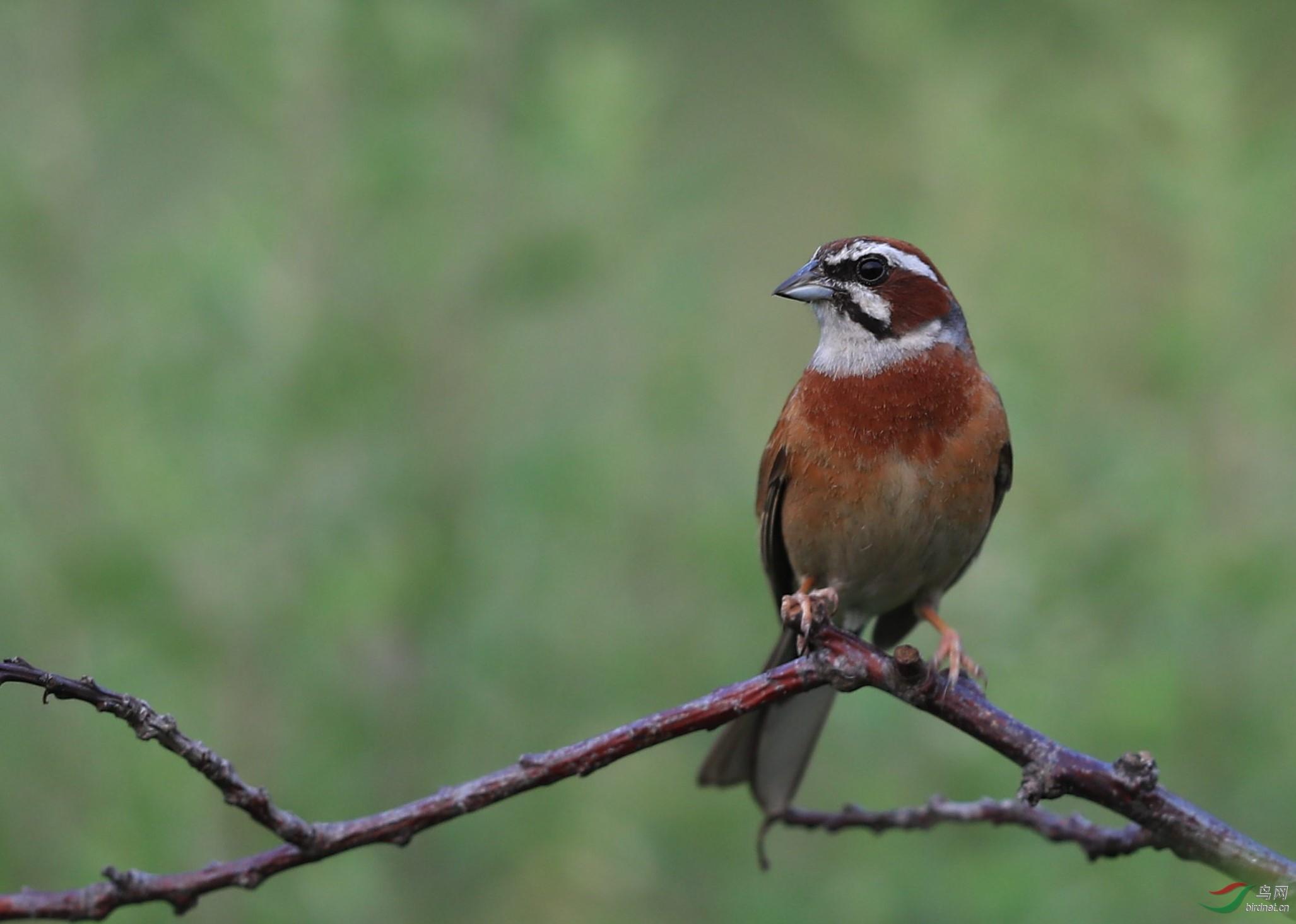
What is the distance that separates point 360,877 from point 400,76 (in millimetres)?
2239

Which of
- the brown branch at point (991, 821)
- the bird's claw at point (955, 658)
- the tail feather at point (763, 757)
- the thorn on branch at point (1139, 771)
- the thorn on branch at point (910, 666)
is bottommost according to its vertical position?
the thorn on branch at point (1139, 771)

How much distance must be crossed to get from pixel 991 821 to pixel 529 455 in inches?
86.3

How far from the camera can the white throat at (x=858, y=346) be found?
12.3 feet

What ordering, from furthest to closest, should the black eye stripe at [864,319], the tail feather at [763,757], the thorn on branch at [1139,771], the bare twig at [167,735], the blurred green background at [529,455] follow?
the blurred green background at [529,455] < the black eye stripe at [864,319] < the tail feather at [763,757] < the thorn on branch at [1139,771] < the bare twig at [167,735]

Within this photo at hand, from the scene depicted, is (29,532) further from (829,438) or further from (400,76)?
(829,438)

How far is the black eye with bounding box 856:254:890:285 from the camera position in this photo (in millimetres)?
3682

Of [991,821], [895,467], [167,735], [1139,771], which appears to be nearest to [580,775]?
[167,735]

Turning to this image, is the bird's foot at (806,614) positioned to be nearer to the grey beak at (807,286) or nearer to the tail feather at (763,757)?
the tail feather at (763,757)

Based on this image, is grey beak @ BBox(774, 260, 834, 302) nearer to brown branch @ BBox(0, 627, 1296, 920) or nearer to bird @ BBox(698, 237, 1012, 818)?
bird @ BBox(698, 237, 1012, 818)

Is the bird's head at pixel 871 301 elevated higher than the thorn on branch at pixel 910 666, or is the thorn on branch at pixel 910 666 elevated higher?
the bird's head at pixel 871 301

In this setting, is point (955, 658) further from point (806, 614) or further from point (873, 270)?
point (806, 614)

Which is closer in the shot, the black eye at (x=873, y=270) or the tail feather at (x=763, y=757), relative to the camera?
the tail feather at (x=763, y=757)

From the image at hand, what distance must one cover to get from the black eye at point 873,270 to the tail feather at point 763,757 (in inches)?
35.4

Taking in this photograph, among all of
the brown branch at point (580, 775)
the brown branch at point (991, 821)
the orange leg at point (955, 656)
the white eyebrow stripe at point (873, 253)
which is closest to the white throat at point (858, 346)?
the white eyebrow stripe at point (873, 253)
